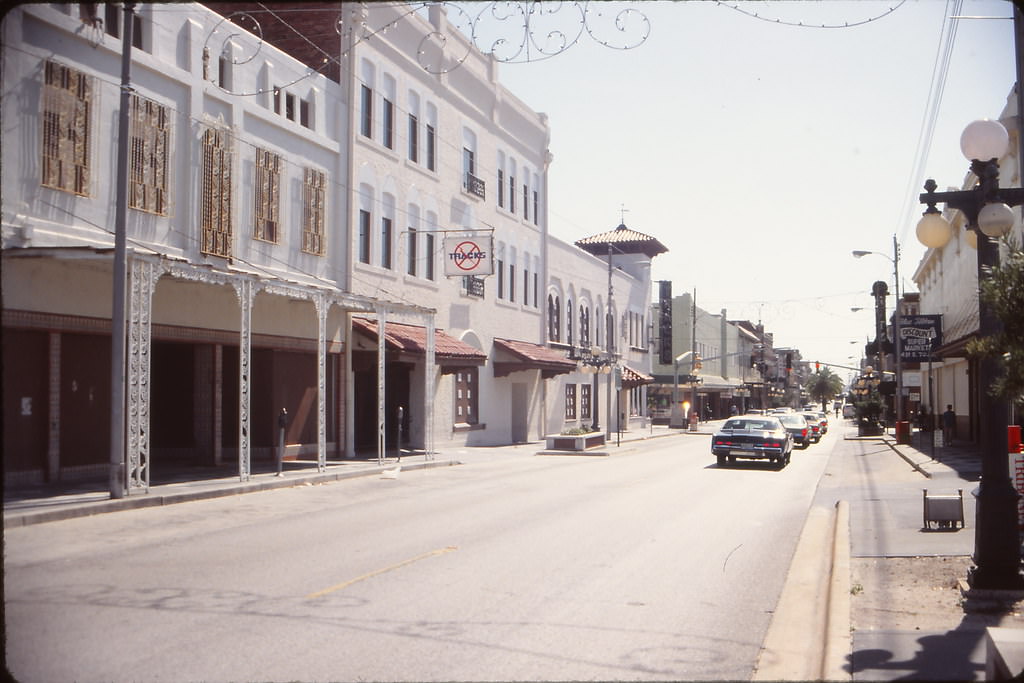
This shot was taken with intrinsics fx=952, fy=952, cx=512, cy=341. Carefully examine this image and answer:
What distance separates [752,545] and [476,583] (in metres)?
4.78

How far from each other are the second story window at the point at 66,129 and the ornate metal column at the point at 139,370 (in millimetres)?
2191

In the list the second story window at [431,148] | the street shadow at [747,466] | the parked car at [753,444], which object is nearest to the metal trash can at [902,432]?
the street shadow at [747,466]

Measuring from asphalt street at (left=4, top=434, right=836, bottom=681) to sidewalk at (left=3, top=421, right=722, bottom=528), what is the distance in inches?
14.4

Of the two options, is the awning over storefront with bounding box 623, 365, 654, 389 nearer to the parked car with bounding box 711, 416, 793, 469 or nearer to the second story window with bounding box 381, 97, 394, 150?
the parked car with bounding box 711, 416, 793, 469

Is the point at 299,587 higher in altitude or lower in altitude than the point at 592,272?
lower

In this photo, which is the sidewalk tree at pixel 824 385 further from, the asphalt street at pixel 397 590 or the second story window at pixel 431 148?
the asphalt street at pixel 397 590

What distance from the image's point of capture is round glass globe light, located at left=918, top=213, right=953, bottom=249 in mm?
9539

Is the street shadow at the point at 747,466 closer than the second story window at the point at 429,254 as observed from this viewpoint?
Yes

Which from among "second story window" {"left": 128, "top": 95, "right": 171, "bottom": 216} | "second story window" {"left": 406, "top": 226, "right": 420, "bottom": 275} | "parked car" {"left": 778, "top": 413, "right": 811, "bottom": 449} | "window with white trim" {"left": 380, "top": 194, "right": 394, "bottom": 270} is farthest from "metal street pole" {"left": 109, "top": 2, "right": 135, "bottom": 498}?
"parked car" {"left": 778, "top": 413, "right": 811, "bottom": 449}

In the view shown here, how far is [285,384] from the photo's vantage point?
25.1 m

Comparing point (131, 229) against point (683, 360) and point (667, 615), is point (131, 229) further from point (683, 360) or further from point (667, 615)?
point (683, 360)

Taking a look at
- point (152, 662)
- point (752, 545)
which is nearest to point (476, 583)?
point (152, 662)

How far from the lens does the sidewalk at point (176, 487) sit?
45.8 ft

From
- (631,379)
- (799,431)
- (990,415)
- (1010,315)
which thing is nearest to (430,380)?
(990,415)
